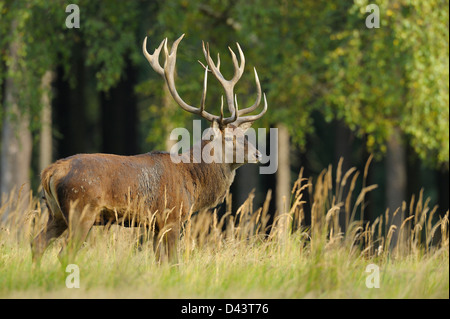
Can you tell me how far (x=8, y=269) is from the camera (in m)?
5.65

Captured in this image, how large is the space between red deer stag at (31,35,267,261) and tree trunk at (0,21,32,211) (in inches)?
227

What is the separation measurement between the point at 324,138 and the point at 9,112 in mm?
12070

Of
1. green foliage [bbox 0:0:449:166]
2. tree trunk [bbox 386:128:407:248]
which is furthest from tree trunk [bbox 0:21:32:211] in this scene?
tree trunk [bbox 386:128:407:248]

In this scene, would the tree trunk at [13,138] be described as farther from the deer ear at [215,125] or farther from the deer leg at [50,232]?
the deer leg at [50,232]

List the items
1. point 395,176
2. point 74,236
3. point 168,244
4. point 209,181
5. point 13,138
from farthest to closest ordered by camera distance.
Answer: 1. point 395,176
2. point 13,138
3. point 209,181
4. point 168,244
5. point 74,236

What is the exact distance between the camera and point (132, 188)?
249 inches

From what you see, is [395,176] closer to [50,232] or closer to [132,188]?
[132,188]

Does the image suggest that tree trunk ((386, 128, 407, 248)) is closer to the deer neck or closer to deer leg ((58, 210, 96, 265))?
the deer neck

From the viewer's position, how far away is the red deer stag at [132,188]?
6023mm

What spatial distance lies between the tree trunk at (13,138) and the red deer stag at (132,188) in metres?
5.75

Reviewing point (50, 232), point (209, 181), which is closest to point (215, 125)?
point (209, 181)

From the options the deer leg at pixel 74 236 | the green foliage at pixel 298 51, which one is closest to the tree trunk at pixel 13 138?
the green foliage at pixel 298 51

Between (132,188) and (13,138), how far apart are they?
23.7 feet
